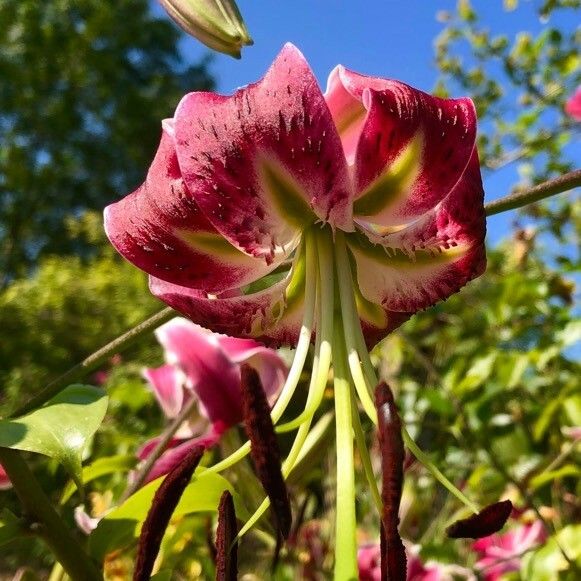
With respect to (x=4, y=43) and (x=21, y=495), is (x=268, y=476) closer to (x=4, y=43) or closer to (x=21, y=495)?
(x=21, y=495)

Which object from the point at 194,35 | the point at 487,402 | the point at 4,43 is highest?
the point at 4,43

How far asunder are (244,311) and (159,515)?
0.17 metres

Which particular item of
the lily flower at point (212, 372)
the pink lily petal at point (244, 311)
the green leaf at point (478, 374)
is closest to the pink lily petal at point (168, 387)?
the lily flower at point (212, 372)

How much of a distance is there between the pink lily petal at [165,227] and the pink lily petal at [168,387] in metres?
0.24

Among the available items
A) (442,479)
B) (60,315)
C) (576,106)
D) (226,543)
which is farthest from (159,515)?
(60,315)

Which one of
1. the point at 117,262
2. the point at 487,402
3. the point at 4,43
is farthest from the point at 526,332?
the point at 4,43

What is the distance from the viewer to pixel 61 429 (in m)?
0.35

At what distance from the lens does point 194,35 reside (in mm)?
405

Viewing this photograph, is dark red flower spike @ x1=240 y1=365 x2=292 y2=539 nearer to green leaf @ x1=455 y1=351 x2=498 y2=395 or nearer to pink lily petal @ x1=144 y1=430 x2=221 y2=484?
pink lily petal @ x1=144 y1=430 x2=221 y2=484

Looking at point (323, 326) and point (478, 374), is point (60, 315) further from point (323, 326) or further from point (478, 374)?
point (323, 326)

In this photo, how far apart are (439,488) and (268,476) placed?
110 centimetres

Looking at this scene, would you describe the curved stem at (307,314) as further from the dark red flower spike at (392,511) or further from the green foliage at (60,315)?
the green foliage at (60,315)

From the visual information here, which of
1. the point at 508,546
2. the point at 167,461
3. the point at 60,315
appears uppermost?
the point at 60,315

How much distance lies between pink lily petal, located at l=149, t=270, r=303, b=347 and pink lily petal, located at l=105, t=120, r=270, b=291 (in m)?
0.01
